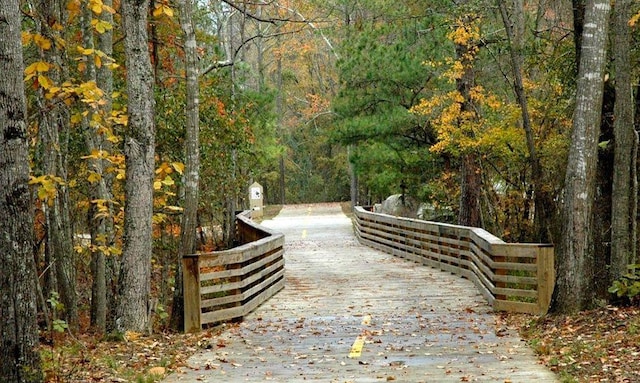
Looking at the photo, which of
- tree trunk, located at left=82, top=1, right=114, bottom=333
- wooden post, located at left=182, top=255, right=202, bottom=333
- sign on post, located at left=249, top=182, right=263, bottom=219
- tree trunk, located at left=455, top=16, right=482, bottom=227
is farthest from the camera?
sign on post, located at left=249, top=182, right=263, bottom=219

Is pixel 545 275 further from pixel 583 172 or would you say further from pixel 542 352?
pixel 542 352

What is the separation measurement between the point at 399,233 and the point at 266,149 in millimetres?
16858

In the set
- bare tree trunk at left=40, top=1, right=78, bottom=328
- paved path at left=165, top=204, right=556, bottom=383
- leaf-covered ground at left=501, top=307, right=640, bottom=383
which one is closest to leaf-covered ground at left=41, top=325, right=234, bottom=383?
paved path at left=165, top=204, right=556, bottom=383

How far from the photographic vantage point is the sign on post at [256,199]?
39875mm

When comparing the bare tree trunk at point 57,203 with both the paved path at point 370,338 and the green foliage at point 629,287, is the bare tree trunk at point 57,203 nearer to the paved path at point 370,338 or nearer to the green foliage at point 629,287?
the paved path at point 370,338

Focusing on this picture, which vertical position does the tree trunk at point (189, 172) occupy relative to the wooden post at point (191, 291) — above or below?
above

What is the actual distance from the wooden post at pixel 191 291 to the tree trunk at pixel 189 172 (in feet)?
0.66

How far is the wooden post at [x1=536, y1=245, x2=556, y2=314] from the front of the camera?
11250 mm

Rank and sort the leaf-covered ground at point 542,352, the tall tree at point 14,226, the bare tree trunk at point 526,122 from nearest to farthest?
1. the tall tree at point 14,226
2. the leaf-covered ground at point 542,352
3. the bare tree trunk at point 526,122

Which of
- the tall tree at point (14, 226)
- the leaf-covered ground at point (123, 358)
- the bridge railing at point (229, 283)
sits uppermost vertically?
the tall tree at point (14, 226)

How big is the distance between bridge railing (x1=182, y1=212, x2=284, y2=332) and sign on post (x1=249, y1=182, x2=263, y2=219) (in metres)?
24.8

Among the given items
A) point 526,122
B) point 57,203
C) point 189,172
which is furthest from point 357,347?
point 526,122

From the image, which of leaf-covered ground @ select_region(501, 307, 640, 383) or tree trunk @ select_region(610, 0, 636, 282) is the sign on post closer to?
leaf-covered ground @ select_region(501, 307, 640, 383)

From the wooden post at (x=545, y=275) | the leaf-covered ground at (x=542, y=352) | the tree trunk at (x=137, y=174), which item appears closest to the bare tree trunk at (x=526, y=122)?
the wooden post at (x=545, y=275)
